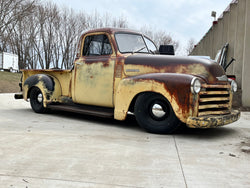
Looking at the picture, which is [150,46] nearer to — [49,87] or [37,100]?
[49,87]

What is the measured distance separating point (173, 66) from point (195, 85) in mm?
681

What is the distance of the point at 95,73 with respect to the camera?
595 cm

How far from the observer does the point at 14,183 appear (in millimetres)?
2553

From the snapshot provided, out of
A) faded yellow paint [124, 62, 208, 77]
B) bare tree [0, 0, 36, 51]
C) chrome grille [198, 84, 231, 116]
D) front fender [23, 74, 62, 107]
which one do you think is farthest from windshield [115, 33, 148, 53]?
bare tree [0, 0, 36, 51]

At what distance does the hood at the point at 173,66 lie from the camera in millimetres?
4762

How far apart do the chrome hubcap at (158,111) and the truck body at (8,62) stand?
29.4 metres

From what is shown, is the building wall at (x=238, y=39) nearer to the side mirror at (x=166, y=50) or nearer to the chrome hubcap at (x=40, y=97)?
the side mirror at (x=166, y=50)

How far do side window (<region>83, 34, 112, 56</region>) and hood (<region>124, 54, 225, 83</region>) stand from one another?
0.70 m

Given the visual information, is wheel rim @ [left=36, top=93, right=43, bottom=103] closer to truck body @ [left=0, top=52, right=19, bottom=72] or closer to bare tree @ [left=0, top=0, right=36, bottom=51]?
bare tree @ [left=0, top=0, right=36, bottom=51]

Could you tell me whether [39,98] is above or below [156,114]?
above

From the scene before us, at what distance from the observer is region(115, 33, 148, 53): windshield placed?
230 inches

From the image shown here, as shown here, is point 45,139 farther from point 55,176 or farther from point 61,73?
point 61,73

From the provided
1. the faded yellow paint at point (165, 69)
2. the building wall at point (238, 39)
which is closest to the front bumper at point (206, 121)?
the faded yellow paint at point (165, 69)

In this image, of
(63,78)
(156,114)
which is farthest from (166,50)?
(63,78)
